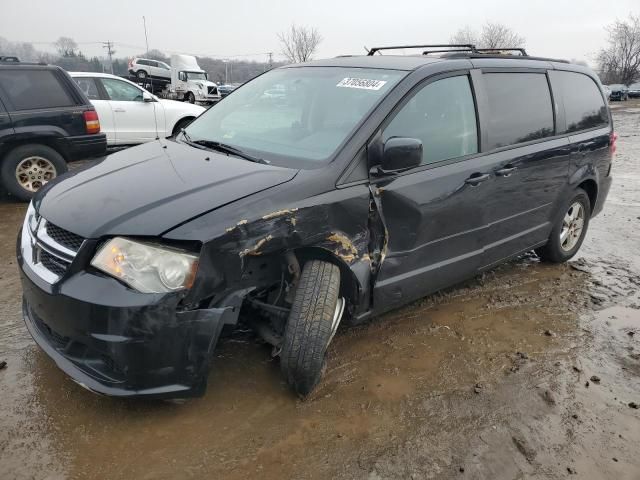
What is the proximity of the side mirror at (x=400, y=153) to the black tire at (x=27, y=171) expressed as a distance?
5.22 m

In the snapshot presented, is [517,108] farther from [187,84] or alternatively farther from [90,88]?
[187,84]

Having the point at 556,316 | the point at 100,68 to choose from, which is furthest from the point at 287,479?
the point at 100,68

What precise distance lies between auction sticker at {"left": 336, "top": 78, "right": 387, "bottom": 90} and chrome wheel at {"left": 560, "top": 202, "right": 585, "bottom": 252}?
244cm

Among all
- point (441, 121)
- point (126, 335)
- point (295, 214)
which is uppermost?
point (441, 121)

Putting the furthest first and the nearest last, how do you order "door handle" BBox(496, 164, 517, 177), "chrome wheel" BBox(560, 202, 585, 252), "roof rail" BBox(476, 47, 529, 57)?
"chrome wheel" BBox(560, 202, 585, 252) → "roof rail" BBox(476, 47, 529, 57) → "door handle" BBox(496, 164, 517, 177)

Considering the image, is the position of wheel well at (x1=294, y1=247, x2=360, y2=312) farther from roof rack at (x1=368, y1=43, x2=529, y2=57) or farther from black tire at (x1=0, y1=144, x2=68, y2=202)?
black tire at (x1=0, y1=144, x2=68, y2=202)

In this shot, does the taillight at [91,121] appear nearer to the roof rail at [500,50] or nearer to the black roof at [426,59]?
the black roof at [426,59]

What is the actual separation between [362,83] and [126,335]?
6.64 feet

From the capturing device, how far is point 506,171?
3.49 meters

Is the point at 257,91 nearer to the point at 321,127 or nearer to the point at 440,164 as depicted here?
the point at 321,127

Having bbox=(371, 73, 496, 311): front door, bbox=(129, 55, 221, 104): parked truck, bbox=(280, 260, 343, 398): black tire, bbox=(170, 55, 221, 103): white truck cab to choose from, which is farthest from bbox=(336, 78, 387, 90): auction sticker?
bbox=(170, 55, 221, 103): white truck cab

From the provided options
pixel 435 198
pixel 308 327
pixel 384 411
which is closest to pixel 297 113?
pixel 435 198

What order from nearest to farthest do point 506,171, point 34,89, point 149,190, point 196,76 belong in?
point 149,190 → point 506,171 → point 34,89 → point 196,76

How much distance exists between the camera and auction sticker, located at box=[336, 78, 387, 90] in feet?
9.86
